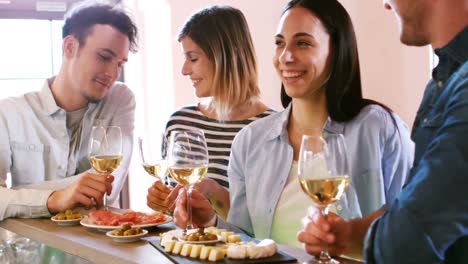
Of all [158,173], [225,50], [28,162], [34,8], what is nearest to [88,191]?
[158,173]

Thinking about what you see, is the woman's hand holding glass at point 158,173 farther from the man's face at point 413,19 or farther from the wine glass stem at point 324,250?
the man's face at point 413,19

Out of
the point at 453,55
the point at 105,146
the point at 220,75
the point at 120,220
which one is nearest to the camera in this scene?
the point at 453,55

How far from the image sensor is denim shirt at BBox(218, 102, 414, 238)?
1975 millimetres

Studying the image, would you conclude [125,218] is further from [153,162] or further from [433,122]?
[433,122]

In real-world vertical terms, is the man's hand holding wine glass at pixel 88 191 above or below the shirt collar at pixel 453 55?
below

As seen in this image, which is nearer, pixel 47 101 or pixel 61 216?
pixel 61 216

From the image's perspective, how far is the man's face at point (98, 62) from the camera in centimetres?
279

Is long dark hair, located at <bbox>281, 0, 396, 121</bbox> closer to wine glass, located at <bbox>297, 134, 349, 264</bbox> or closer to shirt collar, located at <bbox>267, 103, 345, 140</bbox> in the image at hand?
shirt collar, located at <bbox>267, 103, 345, 140</bbox>

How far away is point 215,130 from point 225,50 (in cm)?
32

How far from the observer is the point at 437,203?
3.44 ft

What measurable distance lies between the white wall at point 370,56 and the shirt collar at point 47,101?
210 cm

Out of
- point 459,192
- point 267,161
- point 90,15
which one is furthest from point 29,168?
point 459,192

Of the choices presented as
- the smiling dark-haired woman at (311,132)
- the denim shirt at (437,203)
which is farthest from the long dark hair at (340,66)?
the denim shirt at (437,203)

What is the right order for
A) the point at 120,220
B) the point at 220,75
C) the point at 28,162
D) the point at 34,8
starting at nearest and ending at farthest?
the point at 120,220
the point at 28,162
the point at 220,75
the point at 34,8
